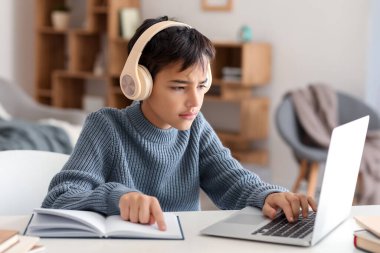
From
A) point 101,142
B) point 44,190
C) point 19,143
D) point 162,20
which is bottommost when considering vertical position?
point 19,143

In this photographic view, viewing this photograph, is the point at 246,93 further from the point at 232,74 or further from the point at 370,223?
the point at 370,223

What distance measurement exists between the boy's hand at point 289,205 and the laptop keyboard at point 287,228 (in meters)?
0.01

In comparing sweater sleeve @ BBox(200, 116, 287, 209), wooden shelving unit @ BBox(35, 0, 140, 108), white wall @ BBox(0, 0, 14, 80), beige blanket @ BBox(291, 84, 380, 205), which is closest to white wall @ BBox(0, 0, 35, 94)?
white wall @ BBox(0, 0, 14, 80)

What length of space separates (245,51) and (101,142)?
363cm

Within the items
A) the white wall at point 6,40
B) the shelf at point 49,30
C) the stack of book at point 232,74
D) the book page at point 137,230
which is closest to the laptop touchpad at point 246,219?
the book page at point 137,230

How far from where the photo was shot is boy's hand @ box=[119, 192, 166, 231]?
154 centimetres

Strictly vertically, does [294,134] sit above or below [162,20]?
below

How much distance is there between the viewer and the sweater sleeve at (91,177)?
1.64 m

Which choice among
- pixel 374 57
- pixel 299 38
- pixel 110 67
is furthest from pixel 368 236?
pixel 110 67

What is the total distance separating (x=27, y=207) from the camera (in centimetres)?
200

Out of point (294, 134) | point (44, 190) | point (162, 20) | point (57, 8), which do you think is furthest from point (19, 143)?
point (57, 8)

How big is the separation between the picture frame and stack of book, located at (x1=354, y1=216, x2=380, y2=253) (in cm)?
423

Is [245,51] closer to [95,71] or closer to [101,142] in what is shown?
[95,71]

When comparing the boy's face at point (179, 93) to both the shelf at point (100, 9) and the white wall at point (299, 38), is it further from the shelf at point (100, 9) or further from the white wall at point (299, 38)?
the shelf at point (100, 9)
